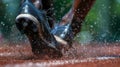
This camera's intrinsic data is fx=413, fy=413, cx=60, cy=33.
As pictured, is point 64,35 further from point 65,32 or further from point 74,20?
point 74,20

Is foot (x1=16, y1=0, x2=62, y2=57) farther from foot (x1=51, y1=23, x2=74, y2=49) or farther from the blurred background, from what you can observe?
the blurred background

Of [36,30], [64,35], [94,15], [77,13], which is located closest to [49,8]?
[77,13]

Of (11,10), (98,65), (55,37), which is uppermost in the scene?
(11,10)

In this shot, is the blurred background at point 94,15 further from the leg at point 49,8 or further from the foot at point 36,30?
the foot at point 36,30

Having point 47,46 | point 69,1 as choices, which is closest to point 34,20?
point 47,46

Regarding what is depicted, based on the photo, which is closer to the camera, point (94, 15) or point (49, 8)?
point (49, 8)

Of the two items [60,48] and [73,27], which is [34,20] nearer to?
[60,48]

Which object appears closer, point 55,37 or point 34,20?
point 34,20

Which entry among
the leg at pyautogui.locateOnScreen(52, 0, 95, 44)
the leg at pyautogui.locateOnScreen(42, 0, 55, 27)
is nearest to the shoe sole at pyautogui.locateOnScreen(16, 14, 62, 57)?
the leg at pyautogui.locateOnScreen(52, 0, 95, 44)
